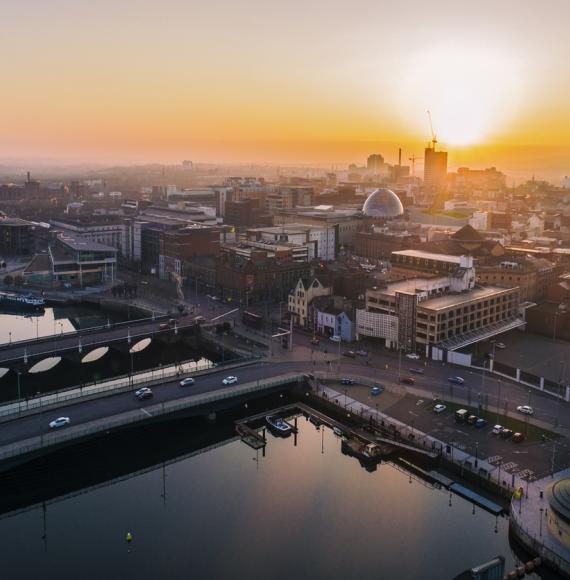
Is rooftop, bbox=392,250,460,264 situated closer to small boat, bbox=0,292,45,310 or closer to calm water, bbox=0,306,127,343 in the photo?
calm water, bbox=0,306,127,343

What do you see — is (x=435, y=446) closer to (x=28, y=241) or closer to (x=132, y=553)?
(x=132, y=553)

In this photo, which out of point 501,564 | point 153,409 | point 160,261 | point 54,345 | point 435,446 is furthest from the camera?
point 160,261

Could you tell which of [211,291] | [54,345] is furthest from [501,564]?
[211,291]

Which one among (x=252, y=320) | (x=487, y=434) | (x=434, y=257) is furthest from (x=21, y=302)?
(x=487, y=434)

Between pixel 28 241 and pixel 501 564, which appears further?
pixel 28 241

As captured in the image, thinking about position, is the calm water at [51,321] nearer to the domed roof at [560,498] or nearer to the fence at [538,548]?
the fence at [538,548]

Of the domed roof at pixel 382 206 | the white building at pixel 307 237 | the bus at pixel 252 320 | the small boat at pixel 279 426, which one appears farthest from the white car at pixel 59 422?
the domed roof at pixel 382 206

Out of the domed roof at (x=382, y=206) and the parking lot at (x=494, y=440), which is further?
the domed roof at (x=382, y=206)
